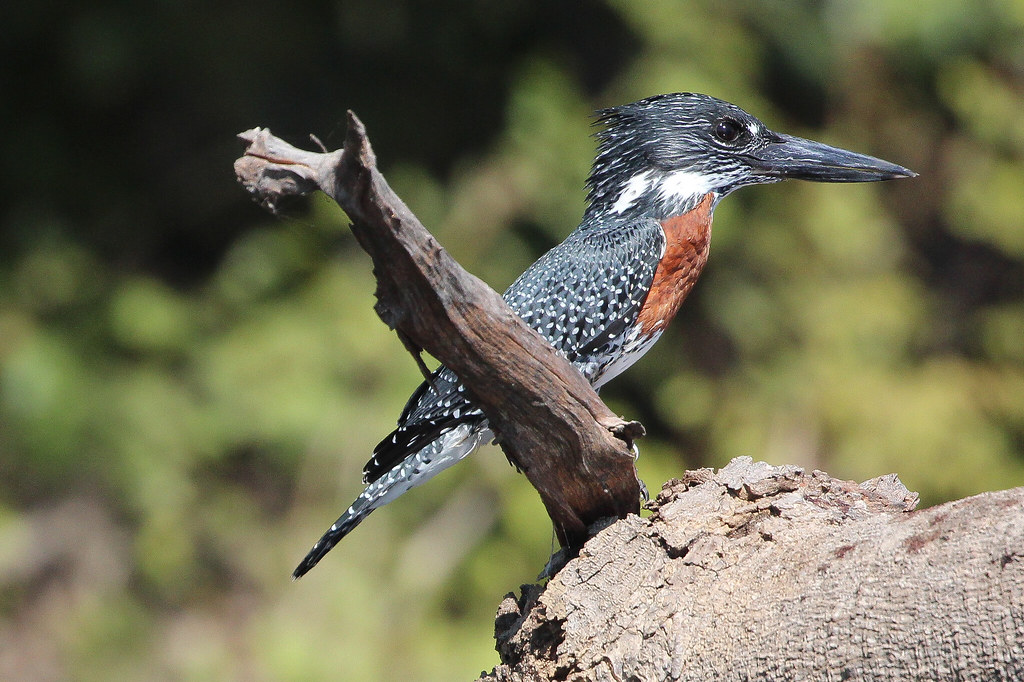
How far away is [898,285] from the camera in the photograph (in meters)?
6.74

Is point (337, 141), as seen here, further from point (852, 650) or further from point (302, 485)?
point (852, 650)

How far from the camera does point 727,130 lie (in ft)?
13.1

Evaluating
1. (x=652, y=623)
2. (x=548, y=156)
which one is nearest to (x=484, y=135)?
(x=548, y=156)

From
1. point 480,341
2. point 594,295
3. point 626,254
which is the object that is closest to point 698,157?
point 626,254

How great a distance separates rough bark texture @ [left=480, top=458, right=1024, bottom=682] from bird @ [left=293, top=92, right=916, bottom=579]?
67cm

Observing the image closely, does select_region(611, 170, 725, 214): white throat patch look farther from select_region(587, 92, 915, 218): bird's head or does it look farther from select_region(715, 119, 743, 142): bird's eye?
select_region(715, 119, 743, 142): bird's eye

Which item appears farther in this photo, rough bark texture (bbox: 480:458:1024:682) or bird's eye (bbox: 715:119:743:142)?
bird's eye (bbox: 715:119:743:142)

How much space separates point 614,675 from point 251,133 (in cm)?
154

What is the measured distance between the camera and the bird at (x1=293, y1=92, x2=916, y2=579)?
A: 11.6ft

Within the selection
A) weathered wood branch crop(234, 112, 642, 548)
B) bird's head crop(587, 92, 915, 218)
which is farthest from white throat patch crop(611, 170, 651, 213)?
weathered wood branch crop(234, 112, 642, 548)

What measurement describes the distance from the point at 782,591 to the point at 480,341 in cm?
93

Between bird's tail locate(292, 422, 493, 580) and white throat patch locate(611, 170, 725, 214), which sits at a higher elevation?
white throat patch locate(611, 170, 725, 214)

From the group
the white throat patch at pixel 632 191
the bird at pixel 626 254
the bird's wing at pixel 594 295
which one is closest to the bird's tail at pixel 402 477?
the bird at pixel 626 254

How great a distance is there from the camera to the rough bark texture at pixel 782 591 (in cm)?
219
